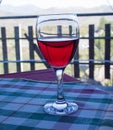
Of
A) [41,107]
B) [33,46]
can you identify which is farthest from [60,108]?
[33,46]

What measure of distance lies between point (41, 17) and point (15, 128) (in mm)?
250

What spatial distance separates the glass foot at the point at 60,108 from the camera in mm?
643

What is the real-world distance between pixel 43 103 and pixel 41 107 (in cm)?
3

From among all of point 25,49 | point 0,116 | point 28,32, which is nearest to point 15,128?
point 0,116

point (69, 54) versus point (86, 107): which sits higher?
point (69, 54)

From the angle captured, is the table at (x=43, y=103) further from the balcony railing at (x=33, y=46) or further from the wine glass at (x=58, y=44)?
the balcony railing at (x=33, y=46)

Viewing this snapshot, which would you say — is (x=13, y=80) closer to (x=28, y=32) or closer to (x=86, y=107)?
(x=86, y=107)

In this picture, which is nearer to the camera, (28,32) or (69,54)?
(69,54)

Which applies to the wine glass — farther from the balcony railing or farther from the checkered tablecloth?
the balcony railing

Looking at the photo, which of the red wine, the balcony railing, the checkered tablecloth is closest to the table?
the checkered tablecloth

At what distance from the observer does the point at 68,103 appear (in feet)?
2.29

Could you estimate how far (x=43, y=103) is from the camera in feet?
2.31

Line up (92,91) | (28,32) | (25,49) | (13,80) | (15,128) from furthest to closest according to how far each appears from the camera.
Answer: (25,49) < (28,32) < (13,80) < (92,91) < (15,128)

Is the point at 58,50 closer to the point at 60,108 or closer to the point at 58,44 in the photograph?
the point at 58,44
